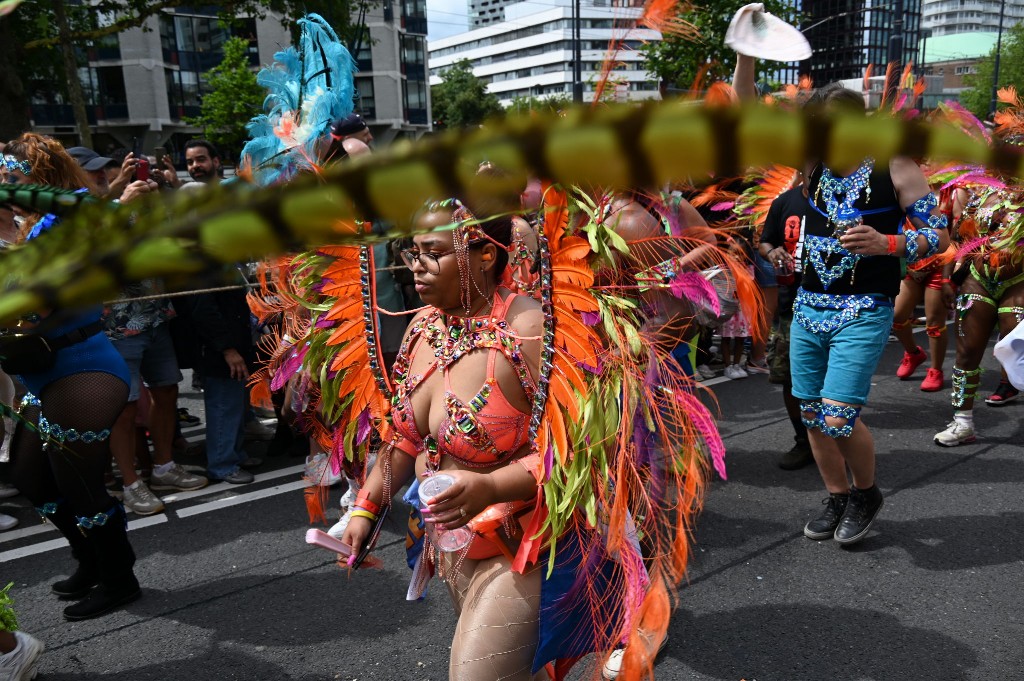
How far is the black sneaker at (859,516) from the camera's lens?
3.57 metres

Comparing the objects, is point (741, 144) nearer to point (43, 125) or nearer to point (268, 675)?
point (268, 675)

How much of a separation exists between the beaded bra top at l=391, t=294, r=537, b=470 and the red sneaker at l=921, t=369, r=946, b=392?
5.18 m

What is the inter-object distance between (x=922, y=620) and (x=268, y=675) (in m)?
2.46

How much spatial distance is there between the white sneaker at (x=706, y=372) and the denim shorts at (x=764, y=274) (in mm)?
1083

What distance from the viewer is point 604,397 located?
79.7 inches

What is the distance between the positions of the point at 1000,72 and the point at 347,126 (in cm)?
5104

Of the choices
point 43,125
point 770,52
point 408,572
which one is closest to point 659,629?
point 408,572

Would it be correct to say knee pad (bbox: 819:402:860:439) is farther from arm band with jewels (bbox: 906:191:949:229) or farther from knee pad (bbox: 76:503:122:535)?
knee pad (bbox: 76:503:122:535)

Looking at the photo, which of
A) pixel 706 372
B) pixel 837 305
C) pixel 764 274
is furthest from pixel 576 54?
pixel 837 305

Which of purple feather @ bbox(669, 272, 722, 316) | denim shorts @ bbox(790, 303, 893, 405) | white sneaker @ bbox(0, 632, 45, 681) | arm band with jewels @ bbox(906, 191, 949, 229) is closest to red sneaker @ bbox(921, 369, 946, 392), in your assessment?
denim shorts @ bbox(790, 303, 893, 405)

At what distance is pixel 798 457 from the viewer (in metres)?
4.68

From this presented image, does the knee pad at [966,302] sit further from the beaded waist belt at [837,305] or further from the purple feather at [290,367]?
the purple feather at [290,367]

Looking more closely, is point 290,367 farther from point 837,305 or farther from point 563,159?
point 563,159

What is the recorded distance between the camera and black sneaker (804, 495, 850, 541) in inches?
145
